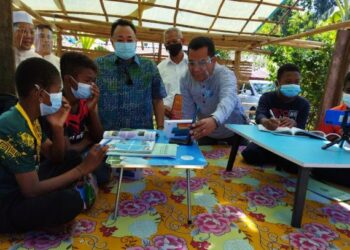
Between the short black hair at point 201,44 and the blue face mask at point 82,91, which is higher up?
the short black hair at point 201,44

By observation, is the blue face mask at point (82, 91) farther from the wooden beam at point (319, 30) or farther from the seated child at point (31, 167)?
the wooden beam at point (319, 30)

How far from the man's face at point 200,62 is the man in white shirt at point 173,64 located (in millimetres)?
1274

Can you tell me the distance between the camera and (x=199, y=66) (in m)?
2.63

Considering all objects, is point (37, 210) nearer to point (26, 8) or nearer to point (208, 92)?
point (208, 92)

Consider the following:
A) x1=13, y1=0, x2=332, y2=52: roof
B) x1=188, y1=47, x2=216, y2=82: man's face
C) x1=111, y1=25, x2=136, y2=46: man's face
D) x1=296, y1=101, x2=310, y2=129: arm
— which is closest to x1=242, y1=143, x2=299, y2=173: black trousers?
x1=296, y1=101, x2=310, y2=129: arm

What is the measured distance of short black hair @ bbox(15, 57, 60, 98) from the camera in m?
1.62

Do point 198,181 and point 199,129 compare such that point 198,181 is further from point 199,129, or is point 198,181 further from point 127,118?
point 127,118

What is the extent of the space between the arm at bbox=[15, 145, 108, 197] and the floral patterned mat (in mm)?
280

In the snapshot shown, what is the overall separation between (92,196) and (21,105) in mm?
718

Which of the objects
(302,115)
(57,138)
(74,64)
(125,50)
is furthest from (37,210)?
(302,115)

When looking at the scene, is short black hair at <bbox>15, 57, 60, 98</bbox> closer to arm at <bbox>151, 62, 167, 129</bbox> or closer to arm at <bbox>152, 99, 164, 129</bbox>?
arm at <bbox>151, 62, 167, 129</bbox>

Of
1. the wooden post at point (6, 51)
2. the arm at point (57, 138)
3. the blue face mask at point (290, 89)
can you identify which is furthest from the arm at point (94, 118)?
the blue face mask at point (290, 89)

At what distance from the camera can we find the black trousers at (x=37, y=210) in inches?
60.1

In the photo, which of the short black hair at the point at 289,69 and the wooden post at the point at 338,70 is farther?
the wooden post at the point at 338,70
